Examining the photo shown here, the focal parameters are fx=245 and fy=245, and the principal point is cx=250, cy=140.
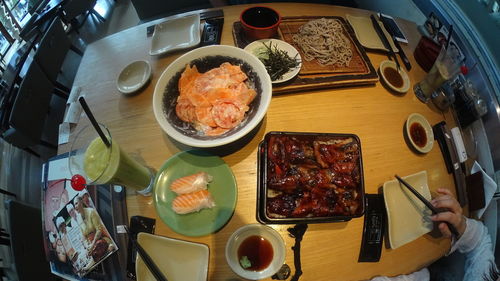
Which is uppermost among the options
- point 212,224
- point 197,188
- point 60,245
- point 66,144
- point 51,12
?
point 51,12

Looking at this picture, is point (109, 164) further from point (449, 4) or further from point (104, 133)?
point (449, 4)

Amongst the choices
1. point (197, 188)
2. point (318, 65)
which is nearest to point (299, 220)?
point (197, 188)

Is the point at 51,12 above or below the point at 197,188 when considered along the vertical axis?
→ above

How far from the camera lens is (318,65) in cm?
206

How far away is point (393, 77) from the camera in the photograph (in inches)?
85.9

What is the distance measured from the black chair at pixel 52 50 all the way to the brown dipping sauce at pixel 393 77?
3.38m

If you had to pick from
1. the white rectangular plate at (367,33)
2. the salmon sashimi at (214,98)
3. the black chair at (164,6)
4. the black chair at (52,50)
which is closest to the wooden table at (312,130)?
the white rectangular plate at (367,33)

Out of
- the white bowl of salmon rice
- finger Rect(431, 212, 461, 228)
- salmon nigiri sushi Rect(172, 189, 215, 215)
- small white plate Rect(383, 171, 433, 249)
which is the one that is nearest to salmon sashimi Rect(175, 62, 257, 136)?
the white bowl of salmon rice

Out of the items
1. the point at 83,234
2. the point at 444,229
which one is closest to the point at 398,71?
the point at 444,229

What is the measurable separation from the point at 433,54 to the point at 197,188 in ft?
7.69

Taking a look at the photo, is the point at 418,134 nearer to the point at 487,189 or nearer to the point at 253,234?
the point at 487,189

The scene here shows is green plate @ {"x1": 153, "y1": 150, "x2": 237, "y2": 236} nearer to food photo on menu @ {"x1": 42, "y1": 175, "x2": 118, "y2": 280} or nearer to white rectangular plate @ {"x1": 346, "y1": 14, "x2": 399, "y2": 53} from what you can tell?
food photo on menu @ {"x1": 42, "y1": 175, "x2": 118, "y2": 280}

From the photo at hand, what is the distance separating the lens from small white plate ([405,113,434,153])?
74.6 inches

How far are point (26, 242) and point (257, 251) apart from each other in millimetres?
1919
